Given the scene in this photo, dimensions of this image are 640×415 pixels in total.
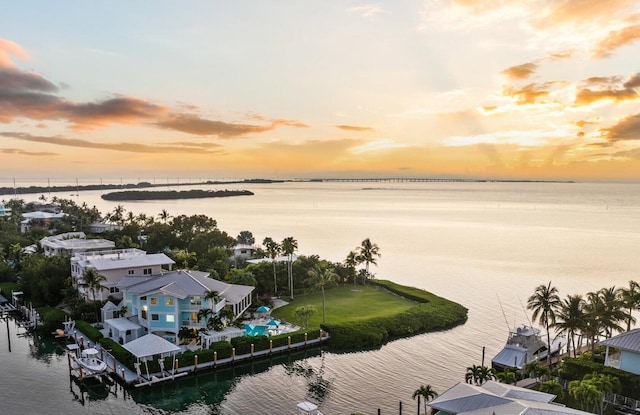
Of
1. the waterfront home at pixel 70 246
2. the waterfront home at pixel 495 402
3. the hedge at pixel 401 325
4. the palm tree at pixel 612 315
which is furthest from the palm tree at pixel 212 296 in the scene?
the waterfront home at pixel 70 246

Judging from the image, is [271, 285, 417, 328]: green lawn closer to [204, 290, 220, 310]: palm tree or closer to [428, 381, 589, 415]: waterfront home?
[204, 290, 220, 310]: palm tree

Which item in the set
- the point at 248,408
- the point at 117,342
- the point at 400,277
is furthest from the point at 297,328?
the point at 400,277

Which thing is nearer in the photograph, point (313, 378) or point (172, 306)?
point (313, 378)

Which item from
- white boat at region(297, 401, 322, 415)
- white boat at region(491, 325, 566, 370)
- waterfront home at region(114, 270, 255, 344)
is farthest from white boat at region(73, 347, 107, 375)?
white boat at region(491, 325, 566, 370)

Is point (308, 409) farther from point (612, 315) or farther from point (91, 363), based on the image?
point (612, 315)

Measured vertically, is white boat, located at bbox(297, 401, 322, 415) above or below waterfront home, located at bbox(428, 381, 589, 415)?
below

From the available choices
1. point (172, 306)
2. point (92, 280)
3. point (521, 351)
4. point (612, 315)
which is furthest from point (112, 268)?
point (612, 315)

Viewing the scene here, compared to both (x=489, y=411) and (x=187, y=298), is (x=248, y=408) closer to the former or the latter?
(x=187, y=298)

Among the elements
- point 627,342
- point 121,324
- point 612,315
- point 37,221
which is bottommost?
point 121,324
